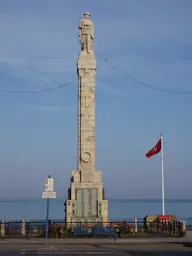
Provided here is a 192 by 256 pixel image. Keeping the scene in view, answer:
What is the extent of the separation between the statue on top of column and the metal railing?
1187cm

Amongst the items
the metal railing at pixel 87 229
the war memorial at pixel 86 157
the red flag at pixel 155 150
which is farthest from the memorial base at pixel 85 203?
the red flag at pixel 155 150

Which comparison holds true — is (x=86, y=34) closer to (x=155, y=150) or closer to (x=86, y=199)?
(x=155, y=150)

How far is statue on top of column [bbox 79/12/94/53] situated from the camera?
113 ft

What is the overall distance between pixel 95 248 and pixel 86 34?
16979 mm

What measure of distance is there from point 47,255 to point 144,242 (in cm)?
743

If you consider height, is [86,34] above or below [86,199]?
above

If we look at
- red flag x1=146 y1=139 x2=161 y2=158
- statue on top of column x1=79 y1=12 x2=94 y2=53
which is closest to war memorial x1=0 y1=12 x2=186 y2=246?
statue on top of column x1=79 y1=12 x2=94 y2=53

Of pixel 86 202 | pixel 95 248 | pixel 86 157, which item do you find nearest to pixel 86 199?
pixel 86 202

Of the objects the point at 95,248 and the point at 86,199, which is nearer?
the point at 95,248

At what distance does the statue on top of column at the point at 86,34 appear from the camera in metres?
34.5

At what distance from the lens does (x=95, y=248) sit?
2200 cm

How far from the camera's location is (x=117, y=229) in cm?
2930

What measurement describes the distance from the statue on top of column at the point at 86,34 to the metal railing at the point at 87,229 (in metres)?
11.9

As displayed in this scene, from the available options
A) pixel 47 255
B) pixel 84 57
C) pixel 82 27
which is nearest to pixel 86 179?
pixel 84 57
